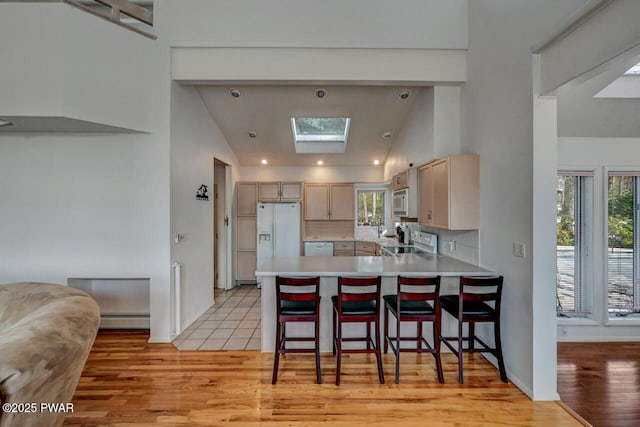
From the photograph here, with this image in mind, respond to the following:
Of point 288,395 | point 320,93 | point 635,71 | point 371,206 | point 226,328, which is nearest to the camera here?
point 288,395

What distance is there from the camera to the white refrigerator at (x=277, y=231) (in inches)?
228

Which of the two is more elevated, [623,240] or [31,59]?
[31,59]

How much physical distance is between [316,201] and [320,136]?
51.9 inches

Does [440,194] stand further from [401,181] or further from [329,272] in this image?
[329,272]

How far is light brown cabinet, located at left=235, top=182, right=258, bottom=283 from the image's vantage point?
233 inches

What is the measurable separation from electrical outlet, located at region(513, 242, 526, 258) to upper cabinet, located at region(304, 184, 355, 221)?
383 centimetres

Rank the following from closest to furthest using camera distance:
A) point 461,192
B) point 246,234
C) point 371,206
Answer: point 461,192 < point 246,234 < point 371,206

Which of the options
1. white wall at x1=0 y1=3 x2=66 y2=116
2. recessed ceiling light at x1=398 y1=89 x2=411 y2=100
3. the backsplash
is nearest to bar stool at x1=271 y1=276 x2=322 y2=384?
the backsplash

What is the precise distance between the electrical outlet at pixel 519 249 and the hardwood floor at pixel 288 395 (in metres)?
1.10

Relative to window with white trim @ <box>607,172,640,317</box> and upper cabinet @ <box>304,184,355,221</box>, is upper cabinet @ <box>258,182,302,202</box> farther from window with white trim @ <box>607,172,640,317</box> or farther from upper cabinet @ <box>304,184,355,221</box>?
window with white trim @ <box>607,172,640,317</box>

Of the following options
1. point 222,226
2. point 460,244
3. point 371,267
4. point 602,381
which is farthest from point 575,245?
point 222,226

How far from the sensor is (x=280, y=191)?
237 inches

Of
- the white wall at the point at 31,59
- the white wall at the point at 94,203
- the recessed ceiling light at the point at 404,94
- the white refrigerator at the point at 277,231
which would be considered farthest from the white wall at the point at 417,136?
the white wall at the point at 31,59

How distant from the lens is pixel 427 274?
2793 mm
